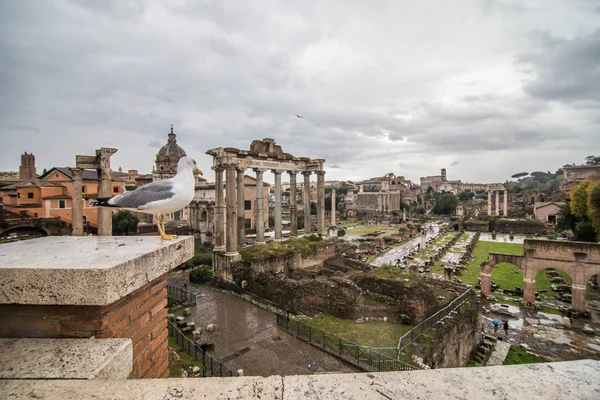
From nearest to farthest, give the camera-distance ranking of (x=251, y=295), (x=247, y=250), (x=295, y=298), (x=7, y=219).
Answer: (x=295, y=298) < (x=251, y=295) < (x=247, y=250) < (x=7, y=219)

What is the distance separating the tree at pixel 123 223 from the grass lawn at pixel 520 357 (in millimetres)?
34024

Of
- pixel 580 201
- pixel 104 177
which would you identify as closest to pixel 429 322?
pixel 104 177

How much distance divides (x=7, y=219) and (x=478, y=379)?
40.2m

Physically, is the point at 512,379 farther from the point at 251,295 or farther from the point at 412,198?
A: the point at 412,198

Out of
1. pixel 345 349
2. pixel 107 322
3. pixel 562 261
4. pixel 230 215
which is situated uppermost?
pixel 230 215

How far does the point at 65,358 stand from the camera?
2021 millimetres

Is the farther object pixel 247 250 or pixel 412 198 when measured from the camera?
pixel 412 198

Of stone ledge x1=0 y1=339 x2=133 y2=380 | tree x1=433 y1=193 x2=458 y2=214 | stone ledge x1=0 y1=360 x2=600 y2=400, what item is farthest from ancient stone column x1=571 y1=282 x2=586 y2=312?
tree x1=433 y1=193 x2=458 y2=214

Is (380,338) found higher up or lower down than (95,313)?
lower down

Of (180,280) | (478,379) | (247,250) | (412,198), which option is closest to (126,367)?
(478,379)

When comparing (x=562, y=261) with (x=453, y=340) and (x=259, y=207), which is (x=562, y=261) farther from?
(x=259, y=207)

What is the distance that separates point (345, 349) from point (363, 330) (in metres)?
1.92

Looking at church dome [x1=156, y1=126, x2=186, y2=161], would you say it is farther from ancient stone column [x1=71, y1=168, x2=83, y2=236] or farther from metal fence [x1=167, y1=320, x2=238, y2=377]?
metal fence [x1=167, y1=320, x2=238, y2=377]

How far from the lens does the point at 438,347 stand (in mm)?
10281
